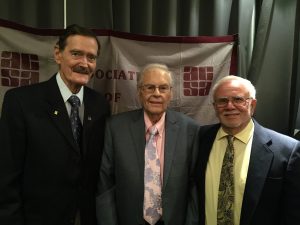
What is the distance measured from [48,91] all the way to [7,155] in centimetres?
37

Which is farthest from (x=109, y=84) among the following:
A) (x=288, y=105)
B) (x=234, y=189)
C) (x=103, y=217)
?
(x=288, y=105)

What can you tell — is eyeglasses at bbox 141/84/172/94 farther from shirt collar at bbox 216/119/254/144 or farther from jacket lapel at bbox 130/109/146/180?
shirt collar at bbox 216/119/254/144

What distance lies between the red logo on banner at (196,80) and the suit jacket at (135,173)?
2.13 ft

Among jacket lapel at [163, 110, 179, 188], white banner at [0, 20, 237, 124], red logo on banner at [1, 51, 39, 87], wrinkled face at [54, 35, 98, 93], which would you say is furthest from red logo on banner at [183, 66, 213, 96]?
red logo on banner at [1, 51, 39, 87]

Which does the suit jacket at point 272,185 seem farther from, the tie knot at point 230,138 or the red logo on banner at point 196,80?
the red logo on banner at point 196,80

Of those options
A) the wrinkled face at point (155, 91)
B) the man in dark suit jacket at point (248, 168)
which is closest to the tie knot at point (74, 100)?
the wrinkled face at point (155, 91)

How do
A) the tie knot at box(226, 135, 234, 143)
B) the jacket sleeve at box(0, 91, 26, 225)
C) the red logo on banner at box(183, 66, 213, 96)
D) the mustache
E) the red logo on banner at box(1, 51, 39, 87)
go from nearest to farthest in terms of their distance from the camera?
the jacket sleeve at box(0, 91, 26, 225) → the mustache → the tie knot at box(226, 135, 234, 143) → the red logo on banner at box(1, 51, 39, 87) → the red logo on banner at box(183, 66, 213, 96)

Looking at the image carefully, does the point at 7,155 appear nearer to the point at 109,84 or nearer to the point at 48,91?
the point at 48,91

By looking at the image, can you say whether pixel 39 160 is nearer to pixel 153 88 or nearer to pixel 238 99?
pixel 153 88

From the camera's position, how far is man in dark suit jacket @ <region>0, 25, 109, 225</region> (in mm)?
1506

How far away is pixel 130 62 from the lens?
7.57 feet

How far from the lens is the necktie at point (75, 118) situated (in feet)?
5.36

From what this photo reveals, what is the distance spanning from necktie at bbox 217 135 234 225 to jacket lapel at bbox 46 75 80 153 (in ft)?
2.53

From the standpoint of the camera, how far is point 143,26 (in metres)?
2.54
